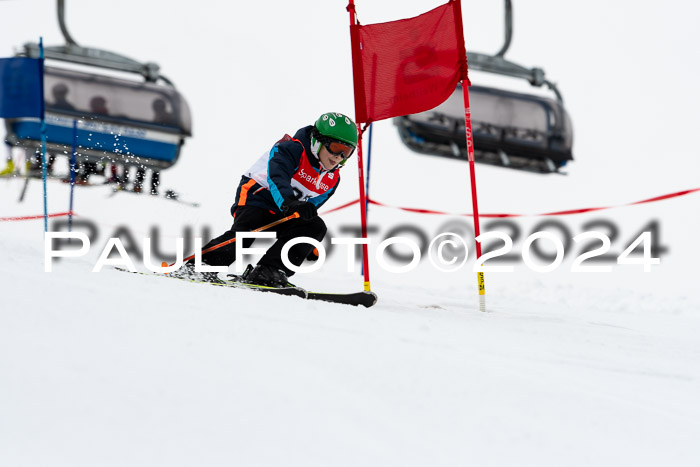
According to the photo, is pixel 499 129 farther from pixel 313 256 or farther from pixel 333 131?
pixel 333 131

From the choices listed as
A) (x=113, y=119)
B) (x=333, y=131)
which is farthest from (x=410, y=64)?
(x=113, y=119)

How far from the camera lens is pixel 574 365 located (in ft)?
8.99

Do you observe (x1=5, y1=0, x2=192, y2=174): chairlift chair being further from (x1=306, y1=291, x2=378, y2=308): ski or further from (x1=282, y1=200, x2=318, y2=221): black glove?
(x1=306, y1=291, x2=378, y2=308): ski

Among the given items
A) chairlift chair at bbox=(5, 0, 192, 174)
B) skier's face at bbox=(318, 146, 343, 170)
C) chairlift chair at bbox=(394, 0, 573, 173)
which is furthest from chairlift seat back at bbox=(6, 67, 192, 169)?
skier's face at bbox=(318, 146, 343, 170)

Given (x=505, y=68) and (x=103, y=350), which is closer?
(x=103, y=350)

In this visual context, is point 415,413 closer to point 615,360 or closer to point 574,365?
point 574,365

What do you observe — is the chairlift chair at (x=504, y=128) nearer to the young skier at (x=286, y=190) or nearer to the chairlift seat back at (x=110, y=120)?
the chairlift seat back at (x=110, y=120)

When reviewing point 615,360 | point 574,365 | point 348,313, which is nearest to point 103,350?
point 348,313

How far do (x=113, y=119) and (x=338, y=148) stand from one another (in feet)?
29.0

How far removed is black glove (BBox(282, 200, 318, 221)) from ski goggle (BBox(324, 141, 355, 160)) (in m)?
0.45

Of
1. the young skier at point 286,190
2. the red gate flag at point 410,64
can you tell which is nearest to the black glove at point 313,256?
the young skier at point 286,190

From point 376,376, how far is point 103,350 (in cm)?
83

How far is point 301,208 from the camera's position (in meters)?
4.06

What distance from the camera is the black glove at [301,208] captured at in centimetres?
405
